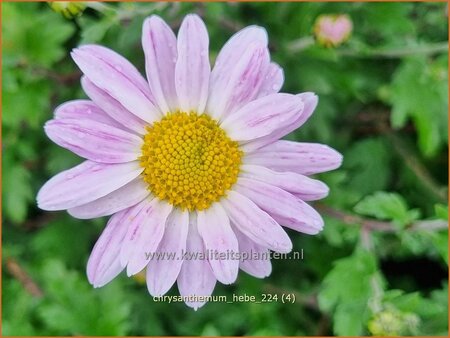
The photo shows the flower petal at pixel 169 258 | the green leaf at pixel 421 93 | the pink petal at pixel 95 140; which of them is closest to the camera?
the pink petal at pixel 95 140

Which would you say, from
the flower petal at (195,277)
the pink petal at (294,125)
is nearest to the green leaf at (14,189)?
the flower petal at (195,277)

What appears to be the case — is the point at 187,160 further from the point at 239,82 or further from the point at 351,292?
the point at 351,292

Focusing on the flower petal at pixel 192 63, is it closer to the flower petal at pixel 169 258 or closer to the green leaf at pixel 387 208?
the flower petal at pixel 169 258

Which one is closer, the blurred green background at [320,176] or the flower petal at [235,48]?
the flower petal at [235,48]

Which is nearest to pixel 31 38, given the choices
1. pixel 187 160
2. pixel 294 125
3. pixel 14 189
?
pixel 14 189

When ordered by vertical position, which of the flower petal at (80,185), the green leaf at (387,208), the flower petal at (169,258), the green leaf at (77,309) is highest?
the flower petal at (80,185)

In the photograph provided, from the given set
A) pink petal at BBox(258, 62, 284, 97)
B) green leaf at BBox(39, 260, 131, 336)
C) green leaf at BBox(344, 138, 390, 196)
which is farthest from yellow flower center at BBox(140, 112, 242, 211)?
green leaf at BBox(344, 138, 390, 196)
